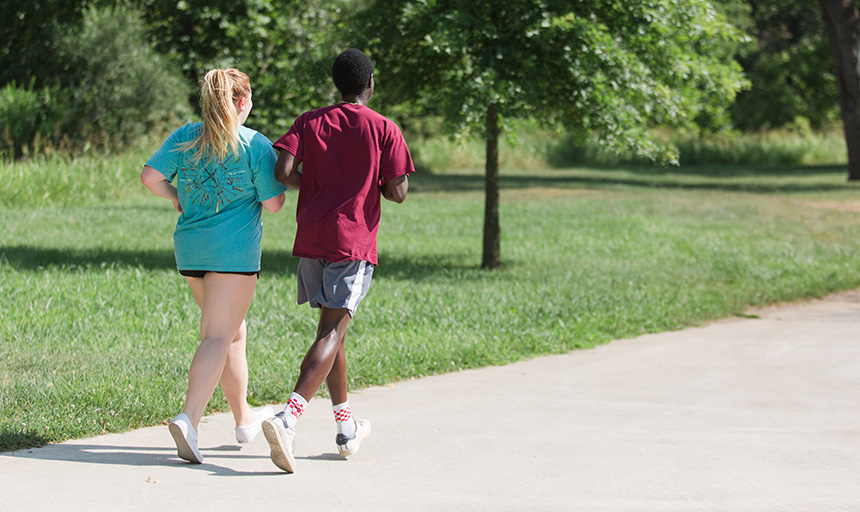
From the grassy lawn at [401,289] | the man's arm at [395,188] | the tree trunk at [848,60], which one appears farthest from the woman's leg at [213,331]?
the tree trunk at [848,60]

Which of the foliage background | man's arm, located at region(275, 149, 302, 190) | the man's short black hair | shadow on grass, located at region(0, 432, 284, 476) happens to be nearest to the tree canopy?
the man's short black hair

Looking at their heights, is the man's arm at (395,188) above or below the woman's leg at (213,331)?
above

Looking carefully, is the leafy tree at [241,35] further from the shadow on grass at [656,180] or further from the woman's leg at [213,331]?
the woman's leg at [213,331]

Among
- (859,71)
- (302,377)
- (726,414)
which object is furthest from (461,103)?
(859,71)

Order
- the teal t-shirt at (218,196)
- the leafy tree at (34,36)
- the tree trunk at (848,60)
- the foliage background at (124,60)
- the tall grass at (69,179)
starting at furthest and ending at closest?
the tree trunk at (848,60)
the leafy tree at (34,36)
the foliage background at (124,60)
the tall grass at (69,179)
the teal t-shirt at (218,196)

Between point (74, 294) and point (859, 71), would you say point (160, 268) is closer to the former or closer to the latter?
point (74, 294)

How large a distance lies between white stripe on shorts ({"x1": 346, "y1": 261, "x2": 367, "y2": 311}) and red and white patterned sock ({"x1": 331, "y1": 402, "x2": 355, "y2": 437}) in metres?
0.53

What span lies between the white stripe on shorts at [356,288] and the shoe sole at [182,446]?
93 centimetres

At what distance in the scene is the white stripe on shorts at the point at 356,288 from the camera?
14.1ft

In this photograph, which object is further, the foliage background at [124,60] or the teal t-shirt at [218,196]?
the foliage background at [124,60]

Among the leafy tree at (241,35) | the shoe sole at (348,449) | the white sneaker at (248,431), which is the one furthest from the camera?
the leafy tree at (241,35)

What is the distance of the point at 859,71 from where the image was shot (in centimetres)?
2858

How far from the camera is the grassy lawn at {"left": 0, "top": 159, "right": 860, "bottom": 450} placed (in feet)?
18.9

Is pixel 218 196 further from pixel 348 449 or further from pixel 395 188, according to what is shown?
pixel 348 449
